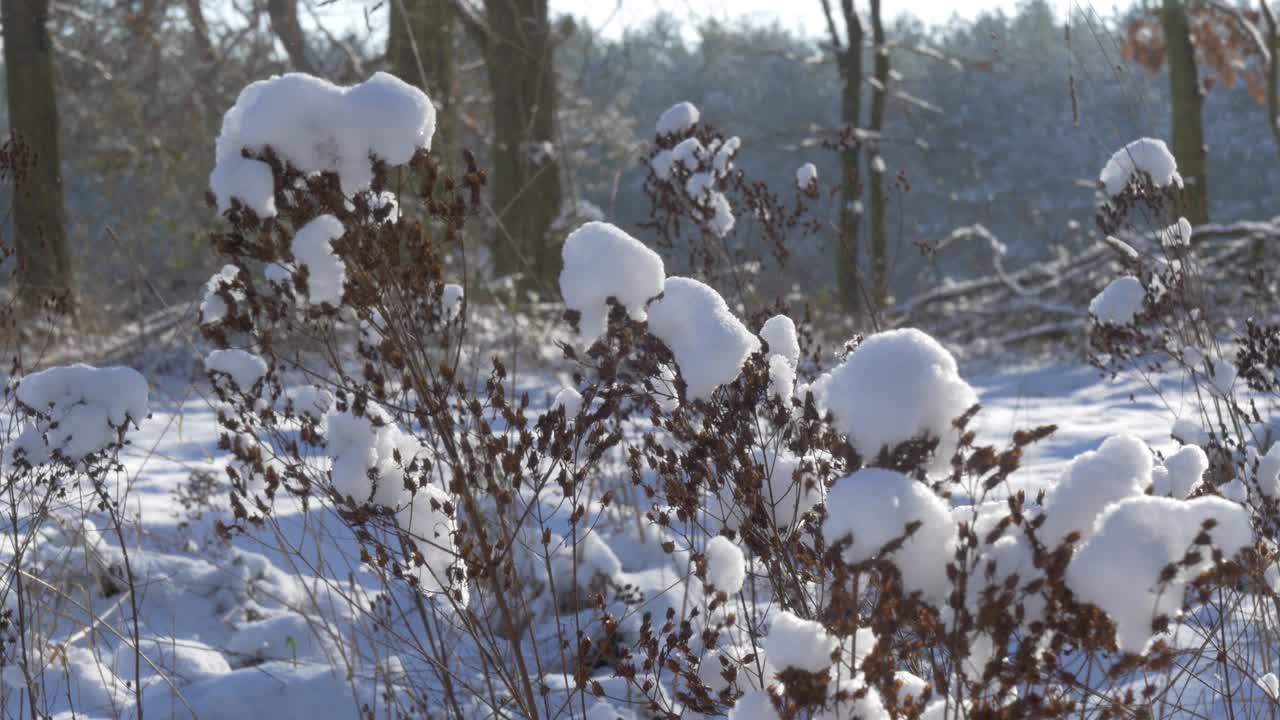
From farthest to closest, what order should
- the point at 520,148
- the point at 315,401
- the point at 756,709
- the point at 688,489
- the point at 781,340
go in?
the point at 520,148, the point at 315,401, the point at 781,340, the point at 688,489, the point at 756,709

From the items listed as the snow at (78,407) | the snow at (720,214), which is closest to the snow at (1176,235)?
the snow at (720,214)

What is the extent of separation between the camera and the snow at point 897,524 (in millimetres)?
1276

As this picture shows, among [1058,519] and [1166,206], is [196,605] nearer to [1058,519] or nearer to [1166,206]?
[1058,519]

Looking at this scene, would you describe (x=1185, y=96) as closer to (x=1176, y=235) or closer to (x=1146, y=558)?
(x=1176, y=235)

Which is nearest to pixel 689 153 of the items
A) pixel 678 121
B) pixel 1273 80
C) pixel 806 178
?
pixel 678 121

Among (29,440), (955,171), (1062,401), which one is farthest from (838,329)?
(955,171)

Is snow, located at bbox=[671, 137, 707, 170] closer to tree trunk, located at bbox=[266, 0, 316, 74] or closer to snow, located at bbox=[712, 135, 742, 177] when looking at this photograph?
snow, located at bbox=[712, 135, 742, 177]

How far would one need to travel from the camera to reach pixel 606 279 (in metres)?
1.76

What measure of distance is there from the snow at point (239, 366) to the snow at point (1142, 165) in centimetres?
220

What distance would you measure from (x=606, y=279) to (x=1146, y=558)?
2.91 ft

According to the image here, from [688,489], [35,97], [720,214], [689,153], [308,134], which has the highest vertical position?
[35,97]

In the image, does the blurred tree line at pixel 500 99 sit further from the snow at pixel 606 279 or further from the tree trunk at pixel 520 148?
the snow at pixel 606 279

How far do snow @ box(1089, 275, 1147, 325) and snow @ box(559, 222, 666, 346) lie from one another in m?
1.58

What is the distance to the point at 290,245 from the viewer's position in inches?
71.5
